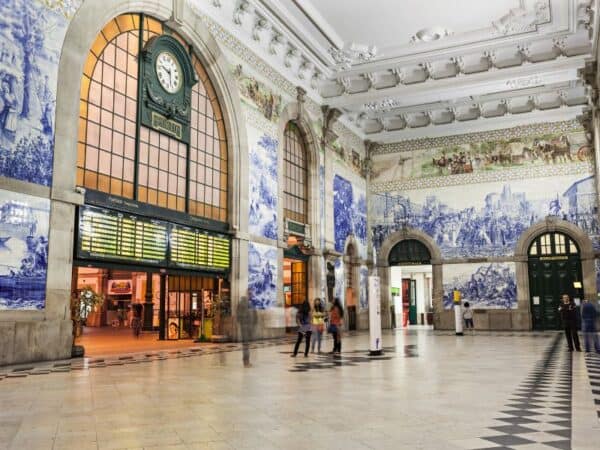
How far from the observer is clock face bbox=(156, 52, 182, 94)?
15945 mm

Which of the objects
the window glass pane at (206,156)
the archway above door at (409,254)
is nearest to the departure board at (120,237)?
the window glass pane at (206,156)

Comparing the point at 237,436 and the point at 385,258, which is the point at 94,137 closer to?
the point at 237,436

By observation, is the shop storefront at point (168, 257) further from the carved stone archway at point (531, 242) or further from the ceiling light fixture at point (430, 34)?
the carved stone archway at point (531, 242)

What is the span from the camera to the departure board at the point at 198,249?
15875 millimetres

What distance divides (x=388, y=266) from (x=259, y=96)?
43.9ft

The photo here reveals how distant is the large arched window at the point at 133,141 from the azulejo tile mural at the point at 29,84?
121 cm

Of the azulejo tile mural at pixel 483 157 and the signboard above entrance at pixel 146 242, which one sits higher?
the azulejo tile mural at pixel 483 157

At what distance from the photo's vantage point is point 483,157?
94.3 feet

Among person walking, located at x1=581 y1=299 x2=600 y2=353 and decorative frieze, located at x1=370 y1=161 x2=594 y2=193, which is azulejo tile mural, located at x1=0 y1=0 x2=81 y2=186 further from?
decorative frieze, located at x1=370 y1=161 x2=594 y2=193

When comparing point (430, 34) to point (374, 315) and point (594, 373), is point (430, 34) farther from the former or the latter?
point (594, 373)

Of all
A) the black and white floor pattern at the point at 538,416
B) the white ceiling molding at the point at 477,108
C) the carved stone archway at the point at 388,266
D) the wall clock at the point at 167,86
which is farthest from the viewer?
the carved stone archway at the point at 388,266

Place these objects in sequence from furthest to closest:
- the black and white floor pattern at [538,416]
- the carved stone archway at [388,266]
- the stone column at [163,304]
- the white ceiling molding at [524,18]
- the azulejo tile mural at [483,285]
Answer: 1. the carved stone archway at [388,266]
2. the azulejo tile mural at [483,285]
3. the white ceiling molding at [524,18]
4. the stone column at [163,304]
5. the black and white floor pattern at [538,416]

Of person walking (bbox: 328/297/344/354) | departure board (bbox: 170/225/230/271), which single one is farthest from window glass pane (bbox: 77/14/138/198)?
person walking (bbox: 328/297/344/354)

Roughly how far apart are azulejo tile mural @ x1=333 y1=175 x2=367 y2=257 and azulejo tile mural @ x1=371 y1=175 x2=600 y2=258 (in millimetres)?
1239
